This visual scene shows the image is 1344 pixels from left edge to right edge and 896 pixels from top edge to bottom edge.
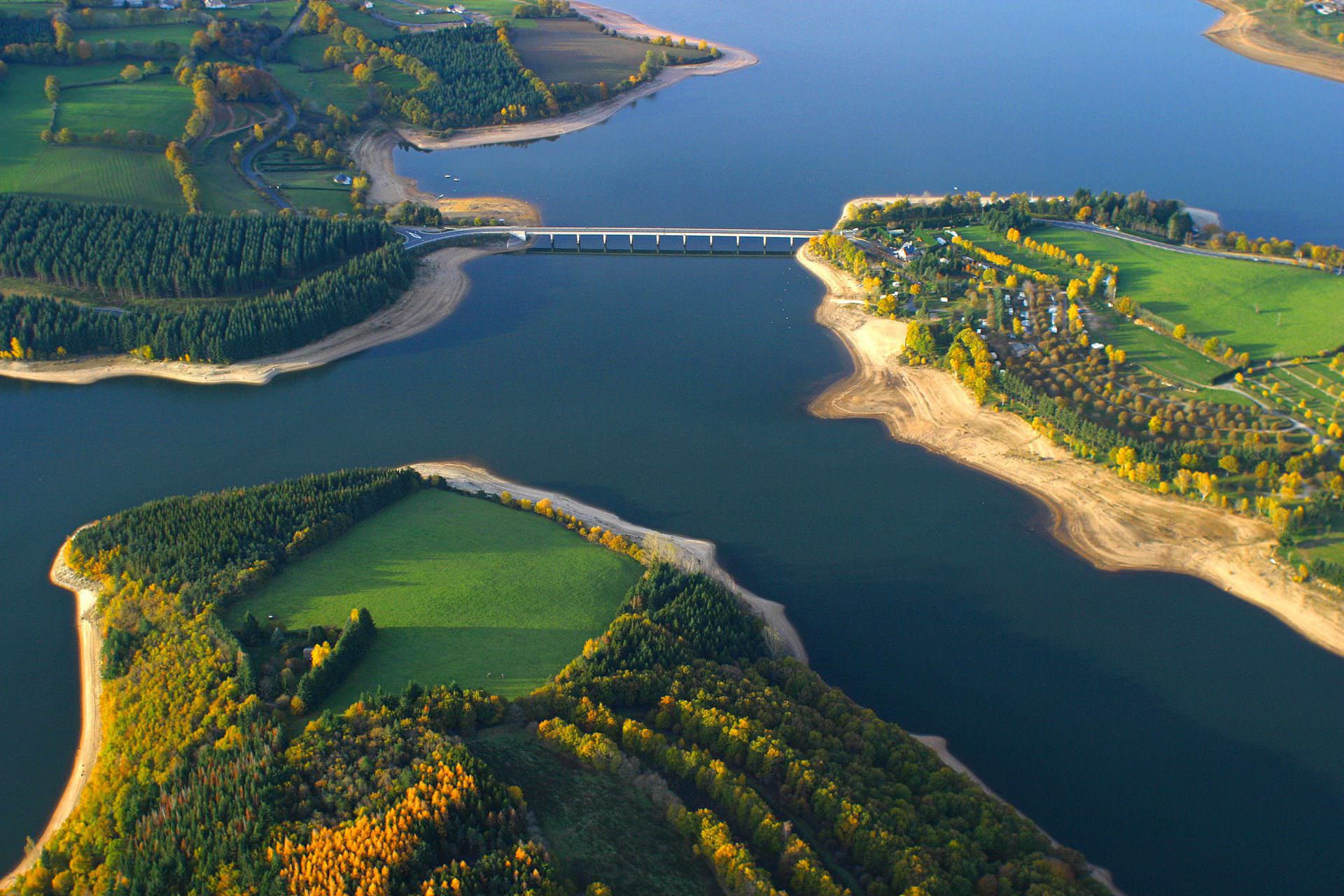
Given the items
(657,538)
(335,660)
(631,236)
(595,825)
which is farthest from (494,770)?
(631,236)

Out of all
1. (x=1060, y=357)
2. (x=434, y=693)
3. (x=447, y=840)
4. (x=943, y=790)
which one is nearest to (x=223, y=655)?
(x=434, y=693)

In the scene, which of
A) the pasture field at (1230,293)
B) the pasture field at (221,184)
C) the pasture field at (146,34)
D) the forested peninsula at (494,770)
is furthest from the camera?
the pasture field at (146,34)

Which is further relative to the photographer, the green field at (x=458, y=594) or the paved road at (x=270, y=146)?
the paved road at (x=270, y=146)

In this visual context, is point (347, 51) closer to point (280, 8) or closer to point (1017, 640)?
point (280, 8)

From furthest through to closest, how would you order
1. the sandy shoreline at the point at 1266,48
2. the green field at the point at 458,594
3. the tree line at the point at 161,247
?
the sandy shoreline at the point at 1266,48, the tree line at the point at 161,247, the green field at the point at 458,594

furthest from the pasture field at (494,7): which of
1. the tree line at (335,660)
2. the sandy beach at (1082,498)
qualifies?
the tree line at (335,660)

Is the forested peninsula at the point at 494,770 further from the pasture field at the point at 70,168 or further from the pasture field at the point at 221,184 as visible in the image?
the pasture field at the point at 70,168

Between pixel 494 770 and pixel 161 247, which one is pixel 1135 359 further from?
pixel 161 247
